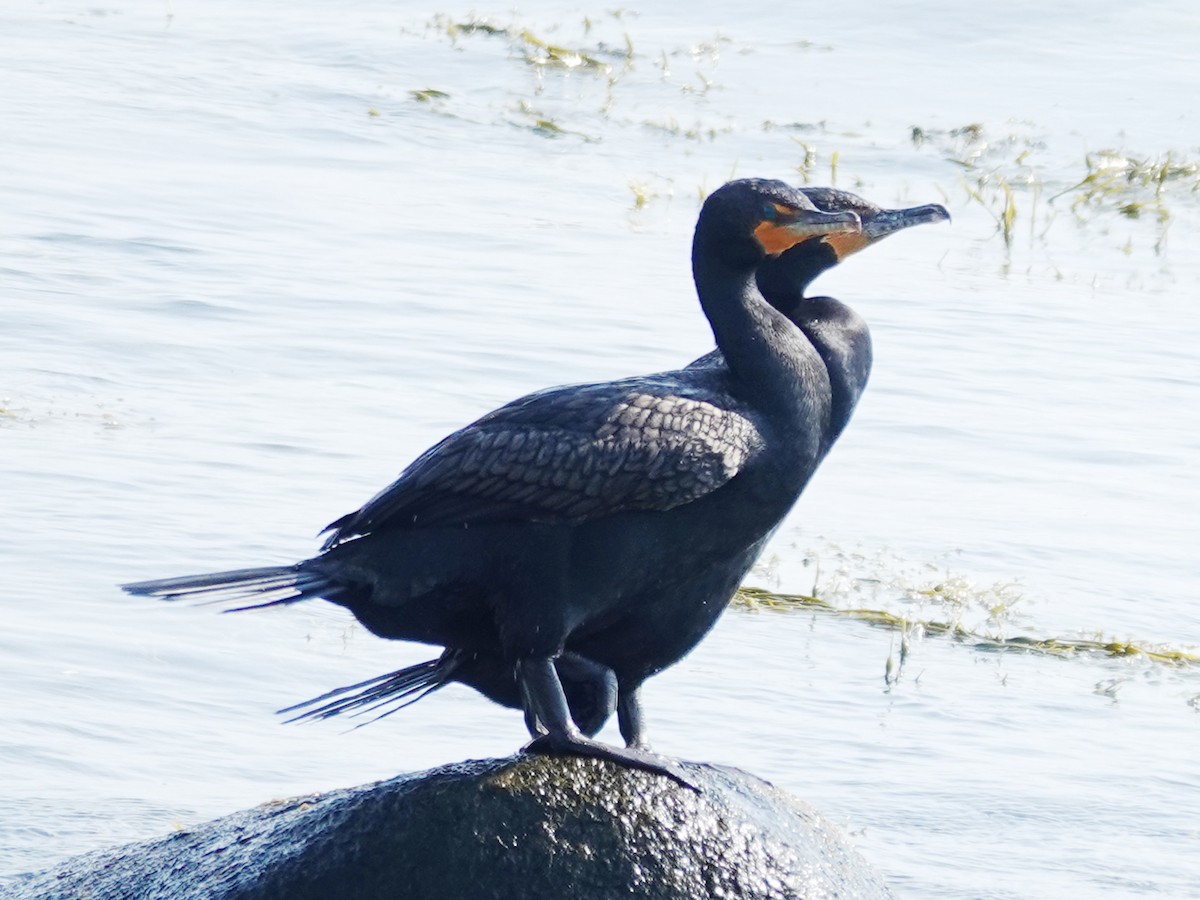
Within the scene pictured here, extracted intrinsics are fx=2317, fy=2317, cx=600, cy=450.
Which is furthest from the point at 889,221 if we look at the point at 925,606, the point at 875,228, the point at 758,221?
the point at 925,606

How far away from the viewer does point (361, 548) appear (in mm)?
5008

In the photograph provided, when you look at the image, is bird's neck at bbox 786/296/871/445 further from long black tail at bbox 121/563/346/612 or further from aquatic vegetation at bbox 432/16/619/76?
aquatic vegetation at bbox 432/16/619/76

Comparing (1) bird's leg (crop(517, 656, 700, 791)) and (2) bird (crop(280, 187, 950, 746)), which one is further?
(2) bird (crop(280, 187, 950, 746))

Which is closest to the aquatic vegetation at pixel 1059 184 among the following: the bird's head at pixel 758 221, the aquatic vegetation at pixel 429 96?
the aquatic vegetation at pixel 429 96

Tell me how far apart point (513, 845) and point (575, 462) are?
31.7 inches

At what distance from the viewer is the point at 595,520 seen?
4902mm

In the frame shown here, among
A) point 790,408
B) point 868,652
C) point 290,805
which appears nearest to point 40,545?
point 868,652

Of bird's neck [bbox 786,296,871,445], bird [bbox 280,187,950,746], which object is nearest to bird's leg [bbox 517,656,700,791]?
bird [bbox 280,187,950,746]

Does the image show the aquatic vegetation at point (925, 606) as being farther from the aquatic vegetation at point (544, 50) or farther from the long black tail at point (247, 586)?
the aquatic vegetation at point (544, 50)

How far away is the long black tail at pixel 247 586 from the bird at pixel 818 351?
25 cm

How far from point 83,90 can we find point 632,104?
3.99 metres

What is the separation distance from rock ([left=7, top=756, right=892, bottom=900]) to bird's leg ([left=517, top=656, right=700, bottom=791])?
0.03 m

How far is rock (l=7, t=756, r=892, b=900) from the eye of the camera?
4.70 metres

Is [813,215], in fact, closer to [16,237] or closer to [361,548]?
[361,548]
